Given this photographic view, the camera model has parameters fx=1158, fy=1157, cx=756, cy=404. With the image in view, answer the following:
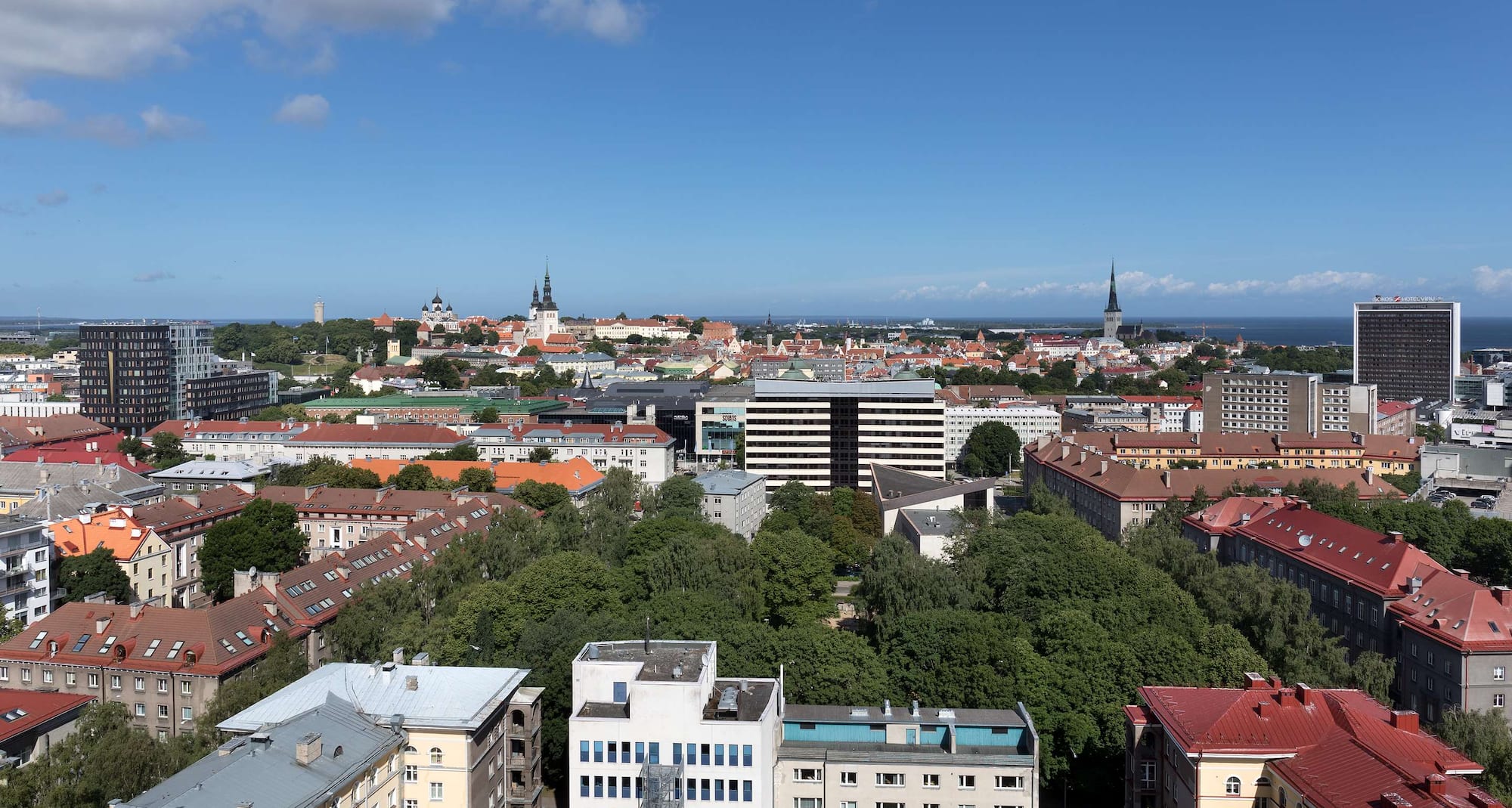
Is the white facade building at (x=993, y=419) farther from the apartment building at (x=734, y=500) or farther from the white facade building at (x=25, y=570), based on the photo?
the white facade building at (x=25, y=570)

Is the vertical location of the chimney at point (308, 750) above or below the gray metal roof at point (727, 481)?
above

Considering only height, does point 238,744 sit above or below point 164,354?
below

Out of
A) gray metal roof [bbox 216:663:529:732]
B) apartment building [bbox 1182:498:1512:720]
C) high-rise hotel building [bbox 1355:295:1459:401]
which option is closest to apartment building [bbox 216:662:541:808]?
gray metal roof [bbox 216:663:529:732]

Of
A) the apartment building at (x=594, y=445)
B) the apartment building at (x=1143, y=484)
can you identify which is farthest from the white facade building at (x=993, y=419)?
the apartment building at (x=1143, y=484)

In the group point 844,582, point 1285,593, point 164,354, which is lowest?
point 844,582

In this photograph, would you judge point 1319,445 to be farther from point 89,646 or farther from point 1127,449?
point 89,646

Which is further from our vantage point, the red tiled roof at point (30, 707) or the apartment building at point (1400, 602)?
the apartment building at point (1400, 602)

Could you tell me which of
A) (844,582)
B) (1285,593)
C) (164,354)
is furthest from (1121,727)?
(164,354)
